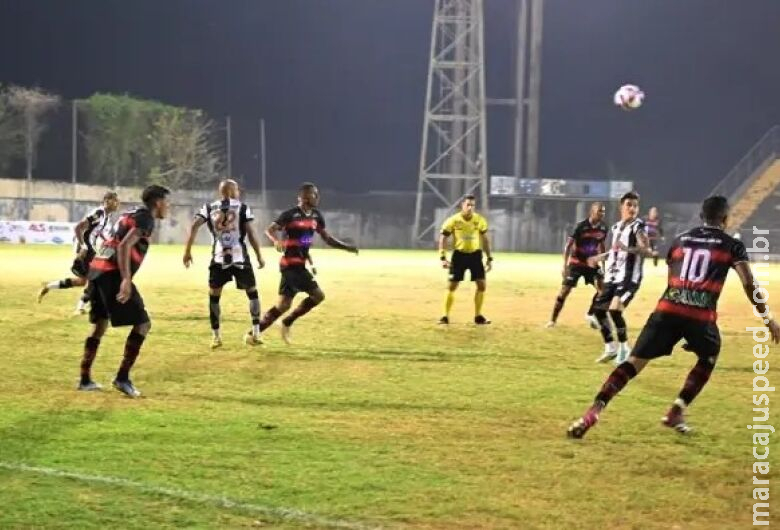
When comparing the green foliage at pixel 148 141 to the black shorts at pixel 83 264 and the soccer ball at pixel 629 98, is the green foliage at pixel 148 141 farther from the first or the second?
the black shorts at pixel 83 264

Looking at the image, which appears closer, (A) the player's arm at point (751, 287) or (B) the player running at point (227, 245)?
(A) the player's arm at point (751, 287)

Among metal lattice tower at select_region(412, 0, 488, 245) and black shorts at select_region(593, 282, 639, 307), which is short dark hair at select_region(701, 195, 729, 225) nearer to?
black shorts at select_region(593, 282, 639, 307)

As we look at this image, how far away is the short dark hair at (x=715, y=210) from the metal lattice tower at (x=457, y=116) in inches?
1922

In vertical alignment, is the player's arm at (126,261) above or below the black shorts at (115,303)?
above

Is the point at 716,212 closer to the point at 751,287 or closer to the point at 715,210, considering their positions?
the point at 715,210

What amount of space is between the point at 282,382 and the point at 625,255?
479cm

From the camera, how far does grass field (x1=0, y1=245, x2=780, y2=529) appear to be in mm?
5969

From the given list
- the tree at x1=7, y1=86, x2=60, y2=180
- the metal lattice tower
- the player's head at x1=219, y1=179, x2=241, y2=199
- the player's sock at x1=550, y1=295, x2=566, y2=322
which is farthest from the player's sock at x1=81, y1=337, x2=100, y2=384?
the tree at x1=7, y1=86, x2=60, y2=180

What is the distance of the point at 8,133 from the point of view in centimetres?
6003

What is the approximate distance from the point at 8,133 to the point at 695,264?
58381 mm

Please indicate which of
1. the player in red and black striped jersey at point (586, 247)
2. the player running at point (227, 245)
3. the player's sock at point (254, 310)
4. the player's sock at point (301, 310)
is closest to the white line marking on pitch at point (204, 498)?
the player running at point (227, 245)

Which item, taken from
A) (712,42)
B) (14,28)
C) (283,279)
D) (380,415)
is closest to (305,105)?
(14,28)

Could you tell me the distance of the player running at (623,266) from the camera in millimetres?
12453

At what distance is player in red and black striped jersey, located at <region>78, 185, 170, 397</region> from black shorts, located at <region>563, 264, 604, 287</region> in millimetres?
7983
